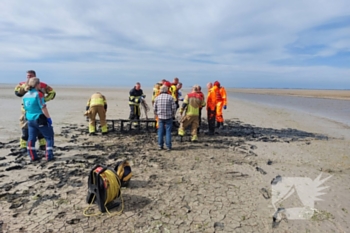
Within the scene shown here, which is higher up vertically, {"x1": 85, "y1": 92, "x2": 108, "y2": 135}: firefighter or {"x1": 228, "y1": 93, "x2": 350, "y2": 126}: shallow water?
{"x1": 85, "y1": 92, "x2": 108, "y2": 135}: firefighter

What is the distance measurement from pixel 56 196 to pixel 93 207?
2.66 feet

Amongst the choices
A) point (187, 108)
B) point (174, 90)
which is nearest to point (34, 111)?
point (187, 108)

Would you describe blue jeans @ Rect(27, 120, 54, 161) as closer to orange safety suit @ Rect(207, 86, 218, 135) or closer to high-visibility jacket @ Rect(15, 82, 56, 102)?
high-visibility jacket @ Rect(15, 82, 56, 102)

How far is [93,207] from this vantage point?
4.07m

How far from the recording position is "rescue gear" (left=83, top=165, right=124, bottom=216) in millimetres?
3902

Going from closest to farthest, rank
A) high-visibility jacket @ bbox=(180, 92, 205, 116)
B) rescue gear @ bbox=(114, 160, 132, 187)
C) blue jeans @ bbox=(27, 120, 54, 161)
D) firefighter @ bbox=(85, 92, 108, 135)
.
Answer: rescue gear @ bbox=(114, 160, 132, 187)
blue jeans @ bbox=(27, 120, 54, 161)
high-visibility jacket @ bbox=(180, 92, 205, 116)
firefighter @ bbox=(85, 92, 108, 135)

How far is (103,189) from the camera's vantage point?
391 cm

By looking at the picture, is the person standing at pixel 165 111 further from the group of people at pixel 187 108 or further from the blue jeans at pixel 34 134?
the blue jeans at pixel 34 134

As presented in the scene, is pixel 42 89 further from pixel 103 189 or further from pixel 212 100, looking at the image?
pixel 212 100

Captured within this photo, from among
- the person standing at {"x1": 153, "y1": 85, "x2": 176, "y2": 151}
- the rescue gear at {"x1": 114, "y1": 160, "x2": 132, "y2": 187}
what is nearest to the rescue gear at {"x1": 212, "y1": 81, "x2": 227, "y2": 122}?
the person standing at {"x1": 153, "y1": 85, "x2": 176, "y2": 151}

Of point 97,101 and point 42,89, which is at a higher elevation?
point 42,89

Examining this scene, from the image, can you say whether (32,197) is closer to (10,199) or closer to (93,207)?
(10,199)

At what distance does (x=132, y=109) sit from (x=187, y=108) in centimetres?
324

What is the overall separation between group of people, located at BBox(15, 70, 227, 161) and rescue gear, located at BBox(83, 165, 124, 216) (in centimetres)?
268
